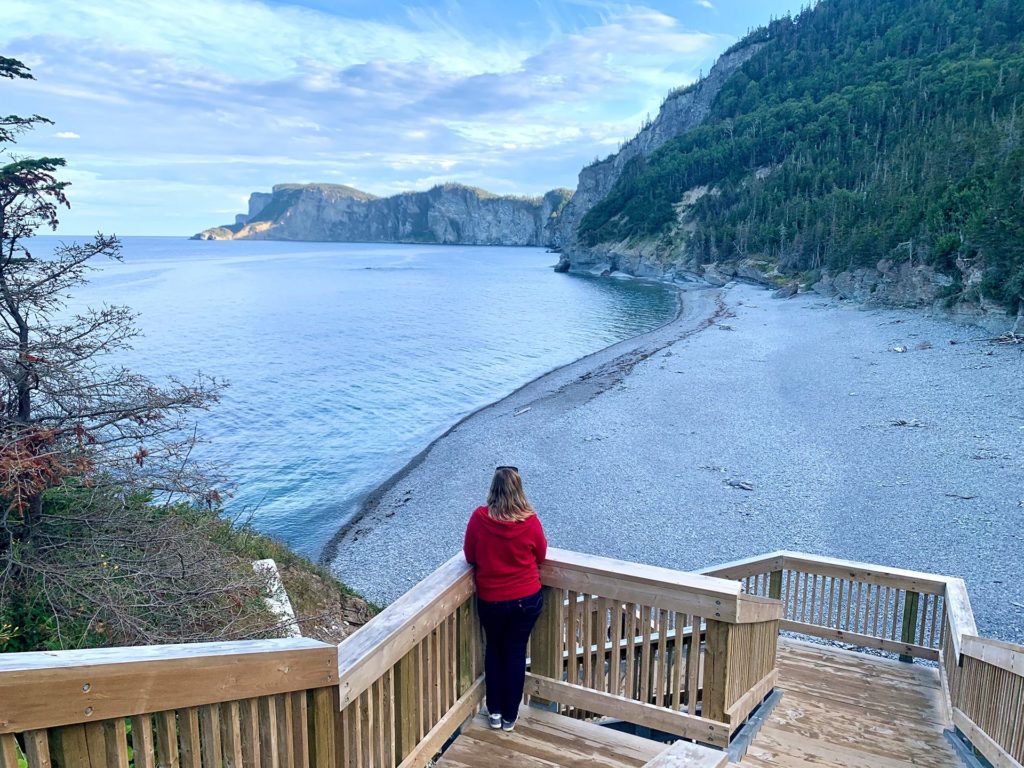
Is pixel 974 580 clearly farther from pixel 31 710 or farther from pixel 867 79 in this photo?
pixel 867 79

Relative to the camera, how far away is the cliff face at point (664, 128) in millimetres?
148500

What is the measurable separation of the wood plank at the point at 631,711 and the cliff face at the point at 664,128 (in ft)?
457

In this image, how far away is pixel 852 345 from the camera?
33812 millimetres

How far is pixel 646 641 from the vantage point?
3.90 metres

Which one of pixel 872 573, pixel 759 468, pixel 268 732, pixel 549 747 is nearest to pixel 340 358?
pixel 759 468

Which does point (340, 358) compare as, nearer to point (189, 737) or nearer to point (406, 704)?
point (406, 704)

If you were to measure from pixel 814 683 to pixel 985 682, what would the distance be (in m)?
1.70

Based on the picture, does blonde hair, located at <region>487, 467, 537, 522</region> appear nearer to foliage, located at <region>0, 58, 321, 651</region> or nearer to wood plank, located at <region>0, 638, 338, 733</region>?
wood plank, located at <region>0, 638, 338, 733</region>

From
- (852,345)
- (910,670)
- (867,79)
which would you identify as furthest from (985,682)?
(867,79)

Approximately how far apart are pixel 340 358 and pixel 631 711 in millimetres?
39927

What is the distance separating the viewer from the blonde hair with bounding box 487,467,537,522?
3885 mm

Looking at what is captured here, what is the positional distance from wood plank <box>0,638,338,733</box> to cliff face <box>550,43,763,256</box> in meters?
141

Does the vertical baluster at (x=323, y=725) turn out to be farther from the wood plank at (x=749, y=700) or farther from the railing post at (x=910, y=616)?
the railing post at (x=910, y=616)

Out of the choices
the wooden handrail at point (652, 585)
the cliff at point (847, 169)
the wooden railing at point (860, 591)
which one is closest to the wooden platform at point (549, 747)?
the wooden handrail at point (652, 585)
